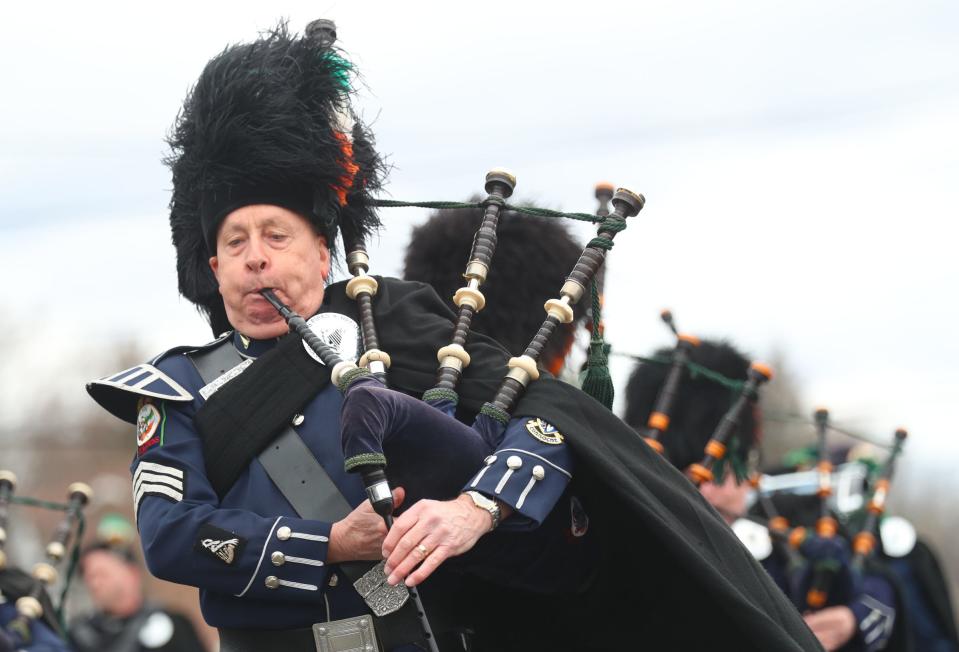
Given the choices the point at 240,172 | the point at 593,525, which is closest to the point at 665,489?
the point at 593,525

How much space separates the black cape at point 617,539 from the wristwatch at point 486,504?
0.28 metres

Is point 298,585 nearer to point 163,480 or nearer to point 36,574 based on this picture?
point 163,480

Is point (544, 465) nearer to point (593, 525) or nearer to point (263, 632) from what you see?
point (593, 525)

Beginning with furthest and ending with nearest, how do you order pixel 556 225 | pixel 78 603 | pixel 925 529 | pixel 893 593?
pixel 925 529, pixel 78 603, pixel 893 593, pixel 556 225

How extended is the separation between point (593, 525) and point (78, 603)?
8.30m

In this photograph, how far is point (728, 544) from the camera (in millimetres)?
3773

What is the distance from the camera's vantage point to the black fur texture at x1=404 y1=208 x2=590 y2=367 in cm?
513

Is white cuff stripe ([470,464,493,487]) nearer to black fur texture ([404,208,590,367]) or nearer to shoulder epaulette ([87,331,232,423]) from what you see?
shoulder epaulette ([87,331,232,423])

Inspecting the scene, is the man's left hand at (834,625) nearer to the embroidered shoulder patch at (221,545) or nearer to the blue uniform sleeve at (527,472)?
the blue uniform sleeve at (527,472)

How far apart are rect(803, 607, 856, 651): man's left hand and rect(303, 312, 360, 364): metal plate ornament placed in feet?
14.8

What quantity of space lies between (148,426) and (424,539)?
0.78 metres

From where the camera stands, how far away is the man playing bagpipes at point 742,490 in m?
7.36

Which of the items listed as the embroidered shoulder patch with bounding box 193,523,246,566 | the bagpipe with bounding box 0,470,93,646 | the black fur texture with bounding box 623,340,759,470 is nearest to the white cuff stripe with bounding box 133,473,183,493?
the embroidered shoulder patch with bounding box 193,523,246,566

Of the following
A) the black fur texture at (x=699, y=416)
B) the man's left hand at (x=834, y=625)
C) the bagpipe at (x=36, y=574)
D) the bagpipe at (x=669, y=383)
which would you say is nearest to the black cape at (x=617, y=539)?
the bagpipe at (x=669, y=383)
